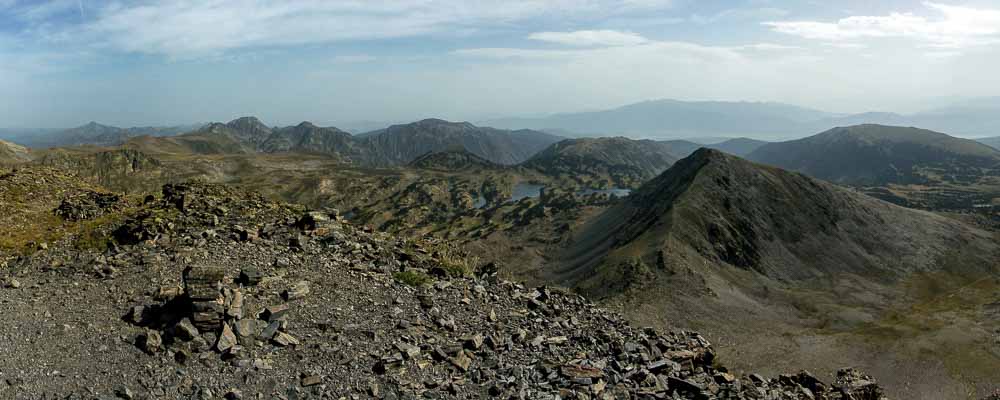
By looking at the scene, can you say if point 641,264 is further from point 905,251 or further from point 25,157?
point 25,157

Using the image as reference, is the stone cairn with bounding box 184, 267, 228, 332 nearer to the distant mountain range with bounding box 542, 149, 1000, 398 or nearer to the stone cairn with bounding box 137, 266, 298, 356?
the stone cairn with bounding box 137, 266, 298, 356

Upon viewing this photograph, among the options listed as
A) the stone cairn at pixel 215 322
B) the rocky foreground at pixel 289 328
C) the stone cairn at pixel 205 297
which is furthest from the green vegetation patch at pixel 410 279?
the stone cairn at pixel 205 297

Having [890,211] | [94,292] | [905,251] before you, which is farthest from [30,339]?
[890,211]

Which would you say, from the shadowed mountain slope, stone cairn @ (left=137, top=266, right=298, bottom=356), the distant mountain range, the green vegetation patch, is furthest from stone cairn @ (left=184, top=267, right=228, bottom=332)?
the shadowed mountain slope

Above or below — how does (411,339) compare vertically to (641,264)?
above

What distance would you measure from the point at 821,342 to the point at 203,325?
70.8m

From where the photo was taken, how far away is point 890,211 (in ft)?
470

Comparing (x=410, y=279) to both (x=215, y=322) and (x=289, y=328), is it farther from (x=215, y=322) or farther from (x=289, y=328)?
(x=215, y=322)

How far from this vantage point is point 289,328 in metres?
19.5

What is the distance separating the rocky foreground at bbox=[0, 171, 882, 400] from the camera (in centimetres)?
1661

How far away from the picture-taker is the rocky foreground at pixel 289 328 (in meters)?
16.6

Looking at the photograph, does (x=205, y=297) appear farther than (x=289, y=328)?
No

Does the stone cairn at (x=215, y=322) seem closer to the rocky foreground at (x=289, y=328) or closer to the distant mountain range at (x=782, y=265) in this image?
the rocky foreground at (x=289, y=328)

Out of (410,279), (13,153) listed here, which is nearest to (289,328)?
(410,279)
